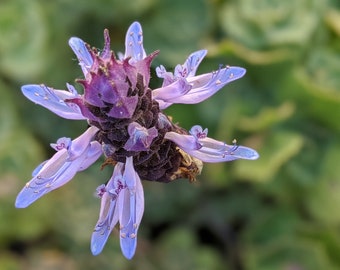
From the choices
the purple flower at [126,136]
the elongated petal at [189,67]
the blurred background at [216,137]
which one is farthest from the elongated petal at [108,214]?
the blurred background at [216,137]

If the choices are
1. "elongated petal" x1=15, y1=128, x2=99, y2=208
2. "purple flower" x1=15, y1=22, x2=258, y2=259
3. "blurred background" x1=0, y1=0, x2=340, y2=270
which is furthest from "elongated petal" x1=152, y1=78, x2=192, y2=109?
"blurred background" x1=0, y1=0, x2=340, y2=270

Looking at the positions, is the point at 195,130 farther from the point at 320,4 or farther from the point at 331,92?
the point at 320,4

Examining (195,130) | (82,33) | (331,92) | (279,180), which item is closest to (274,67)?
(331,92)

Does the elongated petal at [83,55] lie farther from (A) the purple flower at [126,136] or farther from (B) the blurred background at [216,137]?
(B) the blurred background at [216,137]

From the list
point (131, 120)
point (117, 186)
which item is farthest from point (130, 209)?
point (131, 120)

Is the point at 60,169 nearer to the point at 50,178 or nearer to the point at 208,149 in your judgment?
the point at 50,178

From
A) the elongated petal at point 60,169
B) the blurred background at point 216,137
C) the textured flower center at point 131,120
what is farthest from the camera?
the blurred background at point 216,137

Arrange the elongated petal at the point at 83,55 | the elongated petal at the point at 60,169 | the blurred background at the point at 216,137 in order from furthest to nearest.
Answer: the blurred background at the point at 216,137, the elongated petal at the point at 83,55, the elongated petal at the point at 60,169
